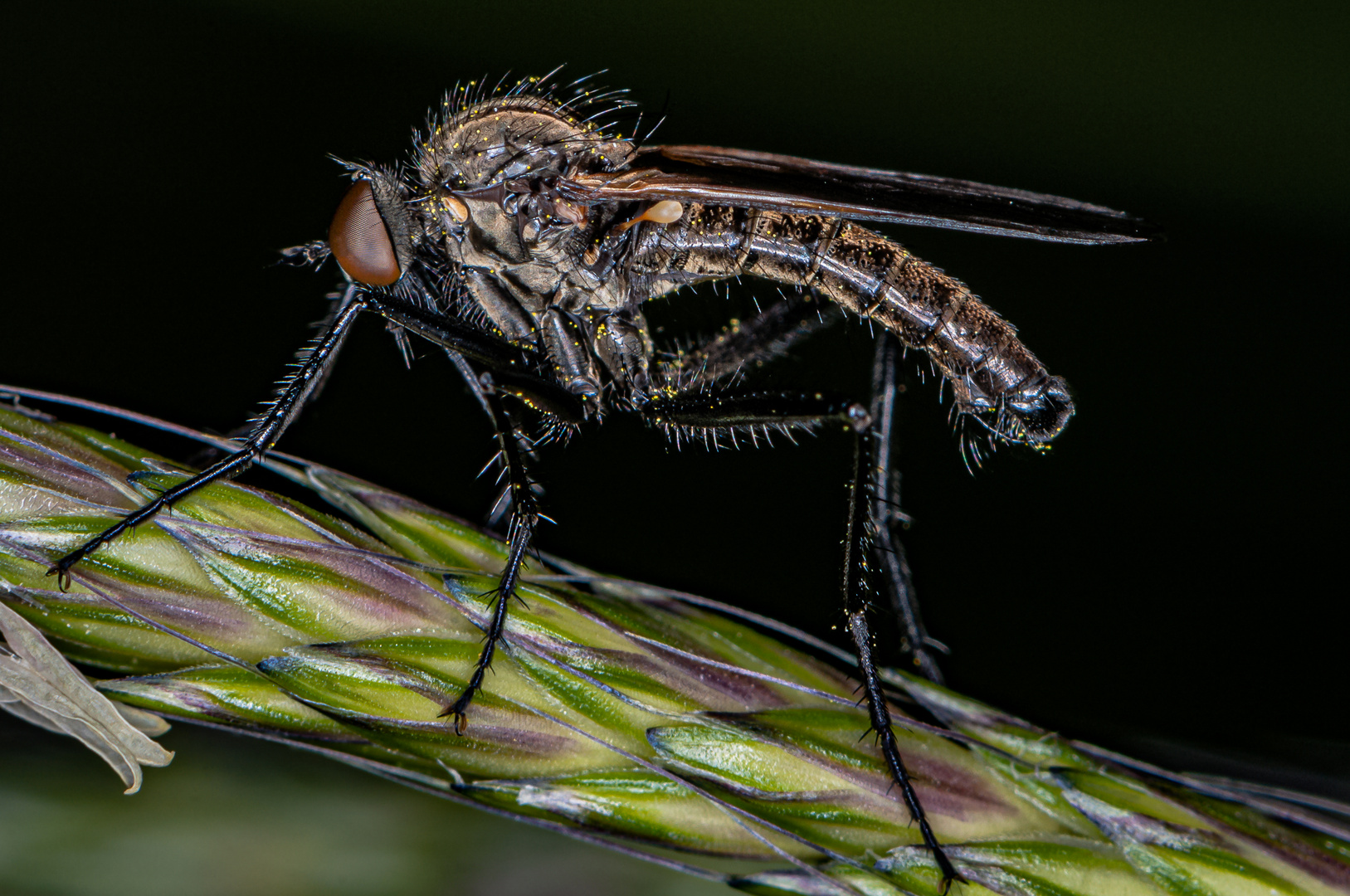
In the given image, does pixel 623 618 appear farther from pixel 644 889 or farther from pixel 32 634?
pixel 32 634

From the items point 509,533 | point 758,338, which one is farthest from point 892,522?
point 509,533

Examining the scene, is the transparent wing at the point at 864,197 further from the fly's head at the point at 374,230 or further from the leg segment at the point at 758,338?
the leg segment at the point at 758,338

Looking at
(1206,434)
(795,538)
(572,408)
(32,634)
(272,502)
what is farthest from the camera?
(795,538)

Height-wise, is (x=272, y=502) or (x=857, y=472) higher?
(x=857, y=472)

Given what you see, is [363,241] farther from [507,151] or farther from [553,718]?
[553,718]

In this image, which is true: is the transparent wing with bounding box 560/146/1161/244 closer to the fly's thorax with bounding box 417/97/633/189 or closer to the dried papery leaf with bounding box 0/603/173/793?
the fly's thorax with bounding box 417/97/633/189

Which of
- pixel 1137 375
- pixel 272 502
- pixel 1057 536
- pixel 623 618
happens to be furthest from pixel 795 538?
pixel 272 502
